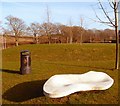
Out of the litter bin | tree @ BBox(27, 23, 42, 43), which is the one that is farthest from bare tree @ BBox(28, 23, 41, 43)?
the litter bin

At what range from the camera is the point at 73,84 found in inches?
261

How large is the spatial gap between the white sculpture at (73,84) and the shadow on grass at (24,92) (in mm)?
619

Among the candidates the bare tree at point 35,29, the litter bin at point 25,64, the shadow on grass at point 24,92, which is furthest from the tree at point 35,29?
the shadow on grass at point 24,92

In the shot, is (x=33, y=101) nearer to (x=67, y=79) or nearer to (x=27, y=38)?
(x=67, y=79)

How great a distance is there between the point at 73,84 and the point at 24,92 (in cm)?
183

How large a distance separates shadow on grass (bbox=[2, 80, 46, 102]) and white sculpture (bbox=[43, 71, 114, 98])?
0.62 metres

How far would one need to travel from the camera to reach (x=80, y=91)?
678 cm

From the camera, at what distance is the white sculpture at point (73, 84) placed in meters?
6.08

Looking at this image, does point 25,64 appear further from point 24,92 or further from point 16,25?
point 16,25

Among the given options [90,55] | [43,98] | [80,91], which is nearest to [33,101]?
[43,98]

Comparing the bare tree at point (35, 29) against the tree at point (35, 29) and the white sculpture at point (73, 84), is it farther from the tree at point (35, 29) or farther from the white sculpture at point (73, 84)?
the white sculpture at point (73, 84)

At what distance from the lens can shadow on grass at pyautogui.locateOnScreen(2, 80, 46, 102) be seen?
7.16m

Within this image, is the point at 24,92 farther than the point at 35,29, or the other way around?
the point at 35,29

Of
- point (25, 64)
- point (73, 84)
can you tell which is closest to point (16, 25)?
point (25, 64)
